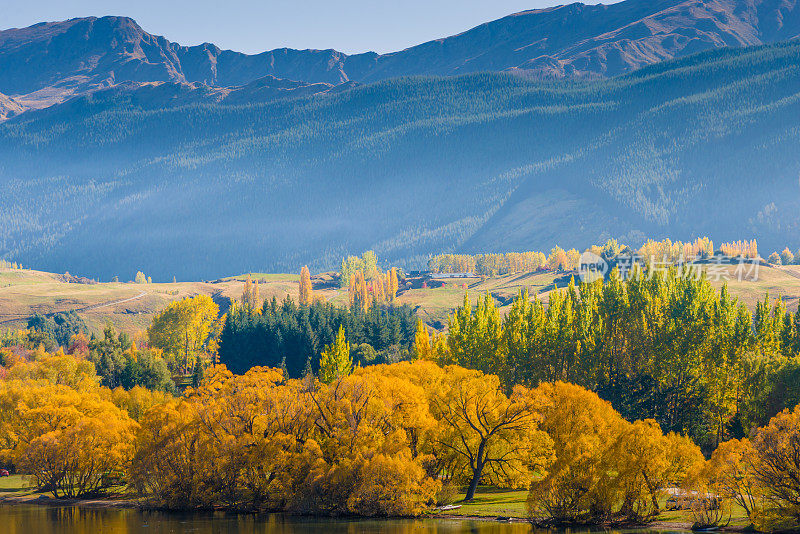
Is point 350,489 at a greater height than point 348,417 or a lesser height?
lesser

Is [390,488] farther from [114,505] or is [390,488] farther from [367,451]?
[114,505]

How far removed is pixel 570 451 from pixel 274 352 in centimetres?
11351

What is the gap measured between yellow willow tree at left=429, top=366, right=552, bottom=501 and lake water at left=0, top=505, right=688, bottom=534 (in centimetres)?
1092

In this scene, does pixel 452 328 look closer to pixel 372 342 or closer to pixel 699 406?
pixel 699 406

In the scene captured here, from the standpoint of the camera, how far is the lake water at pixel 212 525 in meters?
82.4

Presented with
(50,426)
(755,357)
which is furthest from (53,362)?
(755,357)

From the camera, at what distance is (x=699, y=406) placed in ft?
374

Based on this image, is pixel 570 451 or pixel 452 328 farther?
pixel 452 328

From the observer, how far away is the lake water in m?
82.4

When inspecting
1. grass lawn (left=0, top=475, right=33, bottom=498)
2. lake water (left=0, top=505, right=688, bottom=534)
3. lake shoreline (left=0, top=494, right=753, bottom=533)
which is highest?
lake water (left=0, top=505, right=688, bottom=534)

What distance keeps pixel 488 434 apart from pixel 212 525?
94.7 ft

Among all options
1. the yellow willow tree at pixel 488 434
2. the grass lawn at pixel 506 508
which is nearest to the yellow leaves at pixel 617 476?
the grass lawn at pixel 506 508

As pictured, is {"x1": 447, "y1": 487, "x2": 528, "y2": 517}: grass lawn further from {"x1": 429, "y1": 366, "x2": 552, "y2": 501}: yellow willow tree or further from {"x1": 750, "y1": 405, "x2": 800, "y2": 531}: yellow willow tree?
{"x1": 750, "y1": 405, "x2": 800, "y2": 531}: yellow willow tree

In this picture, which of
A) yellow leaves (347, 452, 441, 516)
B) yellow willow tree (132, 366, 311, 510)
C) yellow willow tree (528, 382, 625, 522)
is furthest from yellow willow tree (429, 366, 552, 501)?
yellow willow tree (132, 366, 311, 510)
